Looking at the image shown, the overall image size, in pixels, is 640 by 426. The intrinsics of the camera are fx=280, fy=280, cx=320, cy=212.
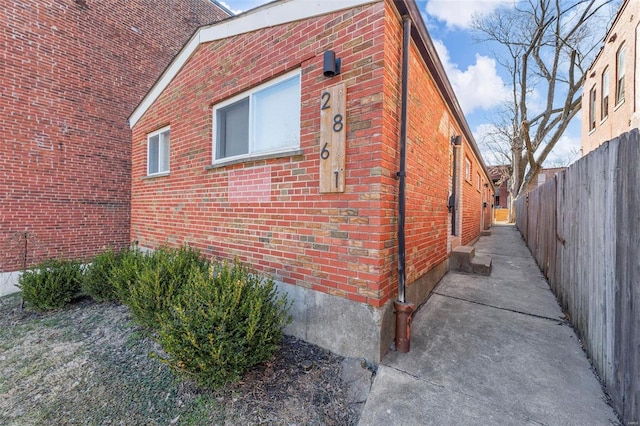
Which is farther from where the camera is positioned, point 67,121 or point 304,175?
point 67,121

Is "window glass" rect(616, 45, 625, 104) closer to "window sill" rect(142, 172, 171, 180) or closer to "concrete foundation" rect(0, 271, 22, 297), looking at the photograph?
"window sill" rect(142, 172, 171, 180)

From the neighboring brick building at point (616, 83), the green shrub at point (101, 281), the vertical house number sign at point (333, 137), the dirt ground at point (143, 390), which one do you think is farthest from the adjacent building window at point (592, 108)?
the green shrub at point (101, 281)

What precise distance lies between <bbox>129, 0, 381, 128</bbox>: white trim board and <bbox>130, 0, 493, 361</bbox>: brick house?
0.02 metres

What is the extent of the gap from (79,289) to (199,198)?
9.93 ft

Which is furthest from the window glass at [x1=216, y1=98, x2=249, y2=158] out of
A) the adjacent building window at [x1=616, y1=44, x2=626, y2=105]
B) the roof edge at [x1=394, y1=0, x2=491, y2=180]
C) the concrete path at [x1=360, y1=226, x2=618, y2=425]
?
the adjacent building window at [x1=616, y1=44, x2=626, y2=105]

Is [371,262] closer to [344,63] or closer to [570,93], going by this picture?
[344,63]

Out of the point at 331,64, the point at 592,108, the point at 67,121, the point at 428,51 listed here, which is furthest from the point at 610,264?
the point at 592,108

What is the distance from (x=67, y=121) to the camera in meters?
7.17

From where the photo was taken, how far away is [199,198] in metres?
4.72

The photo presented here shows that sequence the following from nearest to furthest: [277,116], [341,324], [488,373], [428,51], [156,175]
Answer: [488,373] < [341,324] < [277,116] < [428,51] < [156,175]

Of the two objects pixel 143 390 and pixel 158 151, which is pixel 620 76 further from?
pixel 143 390

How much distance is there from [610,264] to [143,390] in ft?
13.5

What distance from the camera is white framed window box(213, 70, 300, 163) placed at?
11.3 ft

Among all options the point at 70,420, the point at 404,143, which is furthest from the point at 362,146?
the point at 70,420
